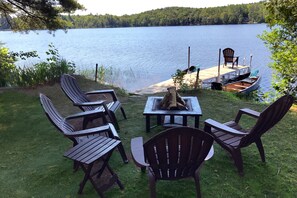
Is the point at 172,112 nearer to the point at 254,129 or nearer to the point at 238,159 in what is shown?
the point at 238,159

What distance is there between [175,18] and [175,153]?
51918 mm

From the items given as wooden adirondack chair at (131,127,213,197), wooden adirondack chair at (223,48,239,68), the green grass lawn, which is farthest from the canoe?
wooden adirondack chair at (131,127,213,197)

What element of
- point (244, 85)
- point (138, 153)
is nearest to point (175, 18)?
point (244, 85)

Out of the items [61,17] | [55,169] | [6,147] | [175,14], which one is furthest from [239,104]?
[175,14]

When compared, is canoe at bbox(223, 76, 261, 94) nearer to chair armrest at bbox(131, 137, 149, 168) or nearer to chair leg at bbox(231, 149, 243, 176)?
chair leg at bbox(231, 149, 243, 176)

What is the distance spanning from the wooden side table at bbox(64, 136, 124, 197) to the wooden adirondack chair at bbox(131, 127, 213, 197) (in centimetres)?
33

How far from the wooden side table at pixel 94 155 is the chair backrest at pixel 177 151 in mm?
485

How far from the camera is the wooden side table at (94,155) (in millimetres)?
2266

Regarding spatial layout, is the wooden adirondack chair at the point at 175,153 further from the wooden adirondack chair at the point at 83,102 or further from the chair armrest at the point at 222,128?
the wooden adirondack chair at the point at 83,102

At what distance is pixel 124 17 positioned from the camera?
53219 mm

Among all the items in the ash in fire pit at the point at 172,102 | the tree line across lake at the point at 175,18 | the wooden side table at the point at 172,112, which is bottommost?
the wooden side table at the point at 172,112

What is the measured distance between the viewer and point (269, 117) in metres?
2.47

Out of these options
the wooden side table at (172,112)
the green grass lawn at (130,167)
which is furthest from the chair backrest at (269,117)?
the wooden side table at (172,112)

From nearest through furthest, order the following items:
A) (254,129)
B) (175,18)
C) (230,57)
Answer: (254,129) → (230,57) → (175,18)
